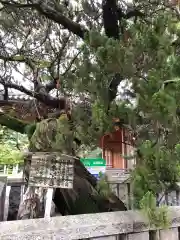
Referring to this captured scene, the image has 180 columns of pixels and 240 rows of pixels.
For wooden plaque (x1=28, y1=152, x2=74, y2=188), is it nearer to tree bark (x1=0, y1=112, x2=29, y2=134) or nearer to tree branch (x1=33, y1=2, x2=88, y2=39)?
tree bark (x1=0, y1=112, x2=29, y2=134)

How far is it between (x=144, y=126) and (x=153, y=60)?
1.13 feet

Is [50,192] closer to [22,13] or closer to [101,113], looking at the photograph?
[101,113]

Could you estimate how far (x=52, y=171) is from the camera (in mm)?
1672

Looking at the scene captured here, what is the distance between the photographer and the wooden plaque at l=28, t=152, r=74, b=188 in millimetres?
1644

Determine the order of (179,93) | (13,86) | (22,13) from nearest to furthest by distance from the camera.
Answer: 1. (179,93)
2. (13,86)
3. (22,13)

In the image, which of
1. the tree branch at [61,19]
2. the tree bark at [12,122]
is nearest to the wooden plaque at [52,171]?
the tree bark at [12,122]

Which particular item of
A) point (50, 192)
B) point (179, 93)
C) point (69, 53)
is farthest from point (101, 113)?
point (69, 53)

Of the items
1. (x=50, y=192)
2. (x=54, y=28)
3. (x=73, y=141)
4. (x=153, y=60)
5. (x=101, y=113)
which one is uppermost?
(x=54, y=28)

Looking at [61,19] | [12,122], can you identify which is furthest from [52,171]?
[61,19]

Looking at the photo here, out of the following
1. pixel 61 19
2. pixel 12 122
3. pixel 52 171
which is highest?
pixel 61 19

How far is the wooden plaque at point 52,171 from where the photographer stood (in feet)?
5.39

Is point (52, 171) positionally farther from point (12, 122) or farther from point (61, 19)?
point (61, 19)

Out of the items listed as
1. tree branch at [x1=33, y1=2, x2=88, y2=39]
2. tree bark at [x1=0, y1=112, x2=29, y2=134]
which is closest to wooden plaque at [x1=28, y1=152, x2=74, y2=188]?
tree bark at [x1=0, y1=112, x2=29, y2=134]

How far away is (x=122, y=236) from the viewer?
142 cm
